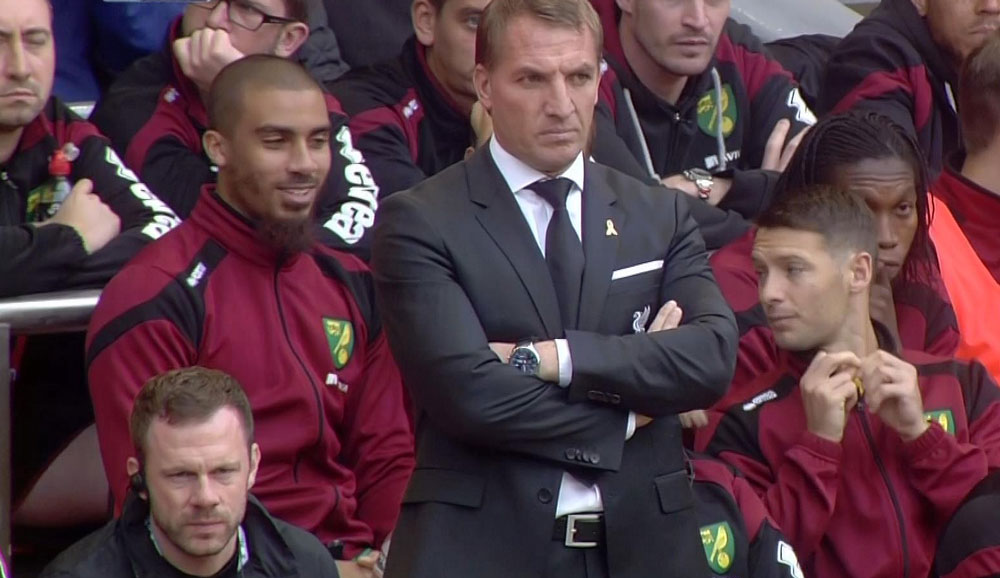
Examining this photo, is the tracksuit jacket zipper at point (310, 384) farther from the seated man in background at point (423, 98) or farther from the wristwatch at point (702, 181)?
the wristwatch at point (702, 181)

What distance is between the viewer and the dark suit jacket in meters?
3.81

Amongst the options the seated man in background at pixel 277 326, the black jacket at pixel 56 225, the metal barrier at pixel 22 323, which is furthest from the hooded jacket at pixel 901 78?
the metal barrier at pixel 22 323

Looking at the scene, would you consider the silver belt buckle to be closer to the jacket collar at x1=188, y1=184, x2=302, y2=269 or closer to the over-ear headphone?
the over-ear headphone

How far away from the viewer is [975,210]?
579 centimetres

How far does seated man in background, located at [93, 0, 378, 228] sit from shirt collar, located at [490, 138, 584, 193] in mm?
1342

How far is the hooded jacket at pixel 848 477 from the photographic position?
454 cm

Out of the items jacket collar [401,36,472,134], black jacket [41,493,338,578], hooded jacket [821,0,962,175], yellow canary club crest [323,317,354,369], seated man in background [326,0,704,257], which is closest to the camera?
black jacket [41,493,338,578]

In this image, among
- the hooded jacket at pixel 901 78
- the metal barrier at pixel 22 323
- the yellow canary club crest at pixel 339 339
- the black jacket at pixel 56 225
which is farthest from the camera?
the hooded jacket at pixel 901 78

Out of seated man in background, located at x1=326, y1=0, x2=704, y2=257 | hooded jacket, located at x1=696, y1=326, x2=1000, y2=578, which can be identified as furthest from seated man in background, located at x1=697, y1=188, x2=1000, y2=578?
seated man in background, located at x1=326, y1=0, x2=704, y2=257

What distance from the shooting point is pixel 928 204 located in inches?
209

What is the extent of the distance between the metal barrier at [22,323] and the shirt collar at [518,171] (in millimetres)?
1200

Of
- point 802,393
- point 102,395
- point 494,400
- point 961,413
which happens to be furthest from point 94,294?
point 961,413

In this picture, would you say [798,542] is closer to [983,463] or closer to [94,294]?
[983,463]

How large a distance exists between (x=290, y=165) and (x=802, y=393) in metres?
1.36
